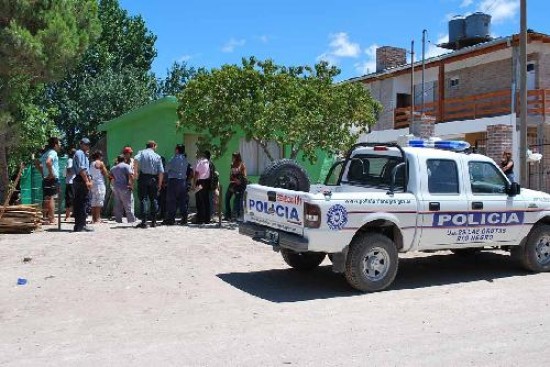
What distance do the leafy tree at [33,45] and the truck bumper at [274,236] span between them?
19.4 feet

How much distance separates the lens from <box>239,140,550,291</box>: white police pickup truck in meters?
7.36

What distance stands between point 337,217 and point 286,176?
1448mm

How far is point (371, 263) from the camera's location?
7660 mm

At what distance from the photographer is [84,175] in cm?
1101

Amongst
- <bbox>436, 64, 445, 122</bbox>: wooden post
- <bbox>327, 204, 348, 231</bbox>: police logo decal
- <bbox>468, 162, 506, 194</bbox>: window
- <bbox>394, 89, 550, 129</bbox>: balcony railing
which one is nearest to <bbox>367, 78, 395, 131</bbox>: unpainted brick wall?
<bbox>394, 89, 550, 129</bbox>: balcony railing

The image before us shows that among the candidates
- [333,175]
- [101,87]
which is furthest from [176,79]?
[333,175]

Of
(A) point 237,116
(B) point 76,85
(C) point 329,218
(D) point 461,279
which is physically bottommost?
(D) point 461,279

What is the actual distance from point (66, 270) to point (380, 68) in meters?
25.9

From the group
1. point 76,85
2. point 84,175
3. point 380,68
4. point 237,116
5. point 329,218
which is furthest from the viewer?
point 380,68

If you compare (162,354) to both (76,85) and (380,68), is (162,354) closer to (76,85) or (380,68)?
(76,85)

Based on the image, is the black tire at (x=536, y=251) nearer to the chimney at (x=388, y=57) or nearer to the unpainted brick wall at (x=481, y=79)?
the unpainted brick wall at (x=481, y=79)

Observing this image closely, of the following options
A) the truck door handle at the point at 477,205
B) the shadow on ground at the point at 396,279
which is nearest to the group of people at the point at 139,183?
the shadow on ground at the point at 396,279

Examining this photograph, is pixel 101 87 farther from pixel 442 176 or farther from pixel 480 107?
pixel 442 176

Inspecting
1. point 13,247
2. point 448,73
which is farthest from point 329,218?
point 448,73
